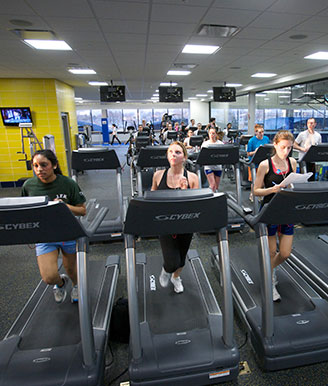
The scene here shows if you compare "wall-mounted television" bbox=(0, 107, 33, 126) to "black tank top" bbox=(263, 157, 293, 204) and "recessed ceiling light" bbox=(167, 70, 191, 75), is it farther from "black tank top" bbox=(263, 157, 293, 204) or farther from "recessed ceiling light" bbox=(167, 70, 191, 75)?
"black tank top" bbox=(263, 157, 293, 204)

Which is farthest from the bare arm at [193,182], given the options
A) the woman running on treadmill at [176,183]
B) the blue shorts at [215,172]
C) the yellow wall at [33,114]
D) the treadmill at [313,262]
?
the yellow wall at [33,114]

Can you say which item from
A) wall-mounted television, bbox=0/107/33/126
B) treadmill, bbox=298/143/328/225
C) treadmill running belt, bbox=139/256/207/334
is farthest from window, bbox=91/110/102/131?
treadmill running belt, bbox=139/256/207/334

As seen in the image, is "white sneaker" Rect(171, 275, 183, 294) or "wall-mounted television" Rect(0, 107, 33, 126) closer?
"white sneaker" Rect(171, 275, 183, 294)

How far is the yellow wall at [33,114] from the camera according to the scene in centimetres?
717

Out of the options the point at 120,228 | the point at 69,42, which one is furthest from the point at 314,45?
the point at 120,228

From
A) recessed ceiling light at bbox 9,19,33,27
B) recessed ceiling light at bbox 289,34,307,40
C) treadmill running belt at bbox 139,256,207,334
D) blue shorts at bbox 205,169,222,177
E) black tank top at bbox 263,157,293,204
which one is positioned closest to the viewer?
treadmill running belt at bbox 139,256,207,334

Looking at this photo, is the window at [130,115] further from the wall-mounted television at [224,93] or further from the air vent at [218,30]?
the air vent at [218,30]

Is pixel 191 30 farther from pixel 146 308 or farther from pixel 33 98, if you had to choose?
pixel 33 98

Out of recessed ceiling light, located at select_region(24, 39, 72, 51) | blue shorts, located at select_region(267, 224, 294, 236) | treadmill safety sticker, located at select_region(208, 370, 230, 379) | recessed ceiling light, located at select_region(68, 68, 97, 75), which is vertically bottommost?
treadmill safety sticker, located at select_region(208, 370, 230, 379)

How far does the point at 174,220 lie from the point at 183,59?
5.20 meters

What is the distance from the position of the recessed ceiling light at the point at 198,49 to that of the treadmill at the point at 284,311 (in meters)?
3.69

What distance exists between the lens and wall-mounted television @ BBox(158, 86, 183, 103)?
8627 millimetres

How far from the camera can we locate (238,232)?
3.84m

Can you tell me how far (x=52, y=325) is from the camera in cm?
200
